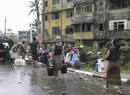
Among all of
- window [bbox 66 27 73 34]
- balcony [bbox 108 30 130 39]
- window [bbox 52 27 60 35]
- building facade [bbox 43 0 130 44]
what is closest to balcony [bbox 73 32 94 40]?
building facade [bbox 43 0 130 44]

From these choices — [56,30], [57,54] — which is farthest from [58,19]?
[57,54]

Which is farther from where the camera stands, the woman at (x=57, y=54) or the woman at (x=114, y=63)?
the woman at (x=57, y=54)

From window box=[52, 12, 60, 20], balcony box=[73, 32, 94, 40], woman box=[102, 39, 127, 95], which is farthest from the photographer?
window box=[52, 12, 60, 20]

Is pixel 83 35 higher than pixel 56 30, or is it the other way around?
pixel 56 30

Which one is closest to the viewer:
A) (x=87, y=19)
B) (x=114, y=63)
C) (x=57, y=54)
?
(x=114, y=63)

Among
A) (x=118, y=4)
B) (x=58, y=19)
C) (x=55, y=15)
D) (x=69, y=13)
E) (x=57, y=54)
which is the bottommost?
(x=57, y=54)

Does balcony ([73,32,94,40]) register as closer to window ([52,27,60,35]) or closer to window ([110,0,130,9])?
window ([52,27,60,35])

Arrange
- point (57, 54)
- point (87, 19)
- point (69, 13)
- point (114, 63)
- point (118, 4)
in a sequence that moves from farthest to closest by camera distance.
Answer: point (69, 13), point (87, 19), point (118, 4), point (57, 54), point (114, 63)

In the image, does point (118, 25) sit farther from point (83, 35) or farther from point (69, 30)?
point (69, 30)

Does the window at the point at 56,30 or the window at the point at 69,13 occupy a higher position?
the window at the point at 69,13

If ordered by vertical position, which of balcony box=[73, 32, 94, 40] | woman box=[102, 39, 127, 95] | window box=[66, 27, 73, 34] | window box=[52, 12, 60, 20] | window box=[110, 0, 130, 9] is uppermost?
window box=[110, 0, 130, 9]

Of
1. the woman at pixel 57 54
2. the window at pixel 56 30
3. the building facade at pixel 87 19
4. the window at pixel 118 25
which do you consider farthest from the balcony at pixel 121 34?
the woman at pixel 57 54

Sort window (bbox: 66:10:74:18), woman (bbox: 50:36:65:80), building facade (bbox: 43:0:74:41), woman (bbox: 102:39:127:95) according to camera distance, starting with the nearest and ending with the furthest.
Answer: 1. woman (bbox: 102:39:127:95)
2. woman (bbox: 50:36:65:80)
3. window (bbox: 66:10:74:18)
4. building facade (bbox: 43:0:74:41)

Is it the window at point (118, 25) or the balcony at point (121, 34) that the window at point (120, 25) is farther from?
the balcony at point (121, 34)
